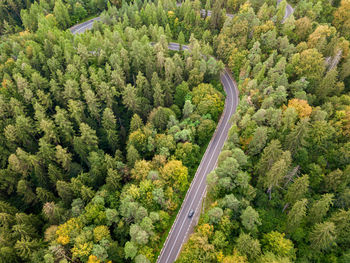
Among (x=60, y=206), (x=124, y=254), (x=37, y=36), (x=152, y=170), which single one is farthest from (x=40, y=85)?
(x=124, y=254)

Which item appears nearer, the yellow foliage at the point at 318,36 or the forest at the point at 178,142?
the forest at the point at 178,142

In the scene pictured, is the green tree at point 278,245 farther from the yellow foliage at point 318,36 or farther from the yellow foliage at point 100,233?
the yellow foliage at point 318,36

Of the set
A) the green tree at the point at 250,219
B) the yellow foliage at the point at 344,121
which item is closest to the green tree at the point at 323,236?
the green tree at the point at 250,219

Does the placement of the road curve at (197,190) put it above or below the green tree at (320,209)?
below

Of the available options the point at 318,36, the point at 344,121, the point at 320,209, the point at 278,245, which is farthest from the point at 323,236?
the point at 318,36

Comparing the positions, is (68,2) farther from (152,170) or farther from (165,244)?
(165,244)

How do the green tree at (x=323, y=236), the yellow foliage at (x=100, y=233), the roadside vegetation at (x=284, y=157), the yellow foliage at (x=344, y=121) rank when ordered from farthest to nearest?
the yellow foliage at (x=344, y=121)
the yellow foliage at (x=100, y=233)
the roadside vegetation at (x=284, y=157)
the green tree at (x=323, y=236)
